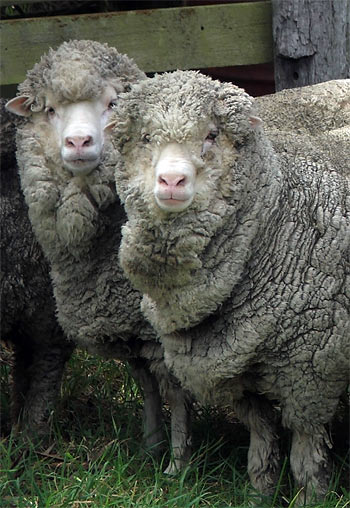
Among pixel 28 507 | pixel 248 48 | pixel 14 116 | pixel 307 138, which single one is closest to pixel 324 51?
pixel 248 48

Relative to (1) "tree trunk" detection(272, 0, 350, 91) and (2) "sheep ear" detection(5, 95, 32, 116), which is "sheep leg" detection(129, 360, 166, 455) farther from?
(1) "tree trunk" detection(272, 0, 350, 91)

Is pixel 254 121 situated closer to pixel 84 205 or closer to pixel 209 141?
pixel 209 141

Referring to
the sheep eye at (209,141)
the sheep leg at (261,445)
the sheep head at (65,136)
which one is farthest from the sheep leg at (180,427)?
the sheep eye at (209,141)

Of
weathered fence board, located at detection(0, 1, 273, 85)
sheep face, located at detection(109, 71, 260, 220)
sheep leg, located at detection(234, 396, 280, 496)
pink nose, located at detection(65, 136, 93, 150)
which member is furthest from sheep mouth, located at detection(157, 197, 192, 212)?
weathered fence board, located at detection(0, 1, 273, 85)

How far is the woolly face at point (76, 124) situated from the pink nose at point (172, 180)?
2.11 feet

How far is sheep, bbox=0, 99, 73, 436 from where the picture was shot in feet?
13.6

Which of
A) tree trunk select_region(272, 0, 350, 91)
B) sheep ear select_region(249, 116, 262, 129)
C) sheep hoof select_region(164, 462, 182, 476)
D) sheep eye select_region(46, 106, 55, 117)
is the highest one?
tree trunk select_region(272, 0, 350, 91)

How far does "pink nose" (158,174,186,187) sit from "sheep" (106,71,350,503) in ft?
0.05

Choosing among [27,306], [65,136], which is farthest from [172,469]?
[65,136]

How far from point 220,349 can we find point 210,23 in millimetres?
2059

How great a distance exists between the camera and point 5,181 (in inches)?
165

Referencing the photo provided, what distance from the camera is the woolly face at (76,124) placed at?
11.7 ft

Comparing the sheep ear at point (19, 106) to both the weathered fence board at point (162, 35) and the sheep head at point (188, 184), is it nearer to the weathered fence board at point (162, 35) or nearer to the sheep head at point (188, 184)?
the sheep head at point (188, 184)

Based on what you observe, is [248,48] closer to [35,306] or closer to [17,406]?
[35,306]
